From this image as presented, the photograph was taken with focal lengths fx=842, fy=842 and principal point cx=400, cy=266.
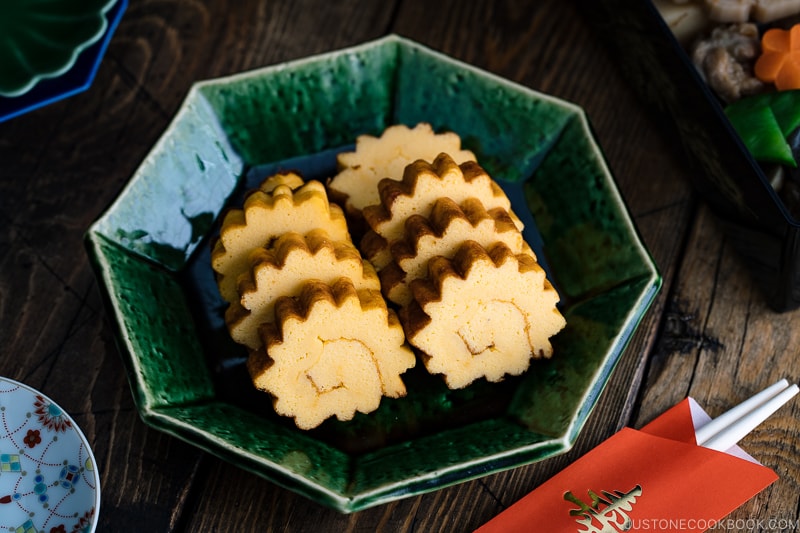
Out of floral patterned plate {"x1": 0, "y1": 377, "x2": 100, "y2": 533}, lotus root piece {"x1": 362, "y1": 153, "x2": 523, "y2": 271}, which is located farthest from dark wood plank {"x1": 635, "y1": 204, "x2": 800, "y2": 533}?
floral patterned plate {"x1": 0, "y1": 377, "x2": 100, "y2": 533}

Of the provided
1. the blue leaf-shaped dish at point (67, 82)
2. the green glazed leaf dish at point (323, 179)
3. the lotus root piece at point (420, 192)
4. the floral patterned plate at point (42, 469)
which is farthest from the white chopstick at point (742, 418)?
the blue leaf-shaped dish at point (67, 82)

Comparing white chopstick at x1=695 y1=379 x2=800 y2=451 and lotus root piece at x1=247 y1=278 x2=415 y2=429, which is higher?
lotus root piece at x1=247 y1=278 x2=415 y2=429

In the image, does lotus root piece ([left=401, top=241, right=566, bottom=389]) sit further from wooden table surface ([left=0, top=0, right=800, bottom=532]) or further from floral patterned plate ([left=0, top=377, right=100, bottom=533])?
floral patterned plate ([left=0, top=377, right=100, bottom=533])

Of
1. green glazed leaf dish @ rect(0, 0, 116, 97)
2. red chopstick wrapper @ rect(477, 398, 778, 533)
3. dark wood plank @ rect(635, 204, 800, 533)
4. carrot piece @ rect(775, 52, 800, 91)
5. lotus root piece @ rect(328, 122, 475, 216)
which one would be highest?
green glazed leaf dish @ rect(0, 0, 116, 97)

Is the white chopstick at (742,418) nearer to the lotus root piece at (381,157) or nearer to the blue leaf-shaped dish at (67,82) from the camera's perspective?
the lotus root piece at (381,157)

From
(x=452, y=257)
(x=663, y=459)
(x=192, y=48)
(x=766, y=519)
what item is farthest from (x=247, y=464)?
(x=192, y=48)

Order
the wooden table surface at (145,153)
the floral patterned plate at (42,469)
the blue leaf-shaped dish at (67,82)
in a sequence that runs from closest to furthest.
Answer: the floral patterned plate at (42,469) → the wooden table surface at (145,153) → the blue leaf-shaped dish at (67,82)
